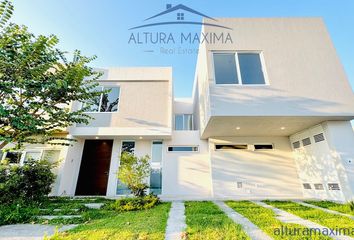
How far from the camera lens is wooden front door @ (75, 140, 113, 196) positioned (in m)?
8.80

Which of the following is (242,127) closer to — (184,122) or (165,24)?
(184,122)

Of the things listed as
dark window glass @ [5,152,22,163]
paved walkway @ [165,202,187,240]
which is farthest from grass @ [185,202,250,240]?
dark window glass @ [5,152,22,163]

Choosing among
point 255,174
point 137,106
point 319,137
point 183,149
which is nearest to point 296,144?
point 319,137

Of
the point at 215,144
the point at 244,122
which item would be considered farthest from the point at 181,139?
the point at 244,122

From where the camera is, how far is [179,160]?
349 inches

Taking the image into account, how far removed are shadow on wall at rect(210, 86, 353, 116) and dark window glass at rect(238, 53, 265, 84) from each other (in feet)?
1.48

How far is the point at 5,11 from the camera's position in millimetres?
3434

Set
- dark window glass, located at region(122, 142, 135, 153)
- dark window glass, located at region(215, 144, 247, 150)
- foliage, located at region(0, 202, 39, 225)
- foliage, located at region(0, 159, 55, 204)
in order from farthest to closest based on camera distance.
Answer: dark window glass, located at region(122, 142, 135, 153) < dark window glass, located at region(215, 144, 247, 150) < foliage, located at region(0, 159, 55, 204) < foliage, located at region(0, 202, 39, 225)

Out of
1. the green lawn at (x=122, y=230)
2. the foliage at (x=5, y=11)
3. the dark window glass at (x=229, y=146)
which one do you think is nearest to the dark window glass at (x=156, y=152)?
the dark window glass at (x=229, y=146)

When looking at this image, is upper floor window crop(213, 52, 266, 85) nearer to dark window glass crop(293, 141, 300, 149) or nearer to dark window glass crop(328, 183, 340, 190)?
dark window glass crop(293, 141, 300, 149)

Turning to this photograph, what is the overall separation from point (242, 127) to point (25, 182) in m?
8.79

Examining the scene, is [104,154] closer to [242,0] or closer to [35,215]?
[35,215]

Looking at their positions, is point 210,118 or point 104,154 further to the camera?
point 104,154

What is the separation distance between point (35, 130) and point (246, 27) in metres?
8.47
